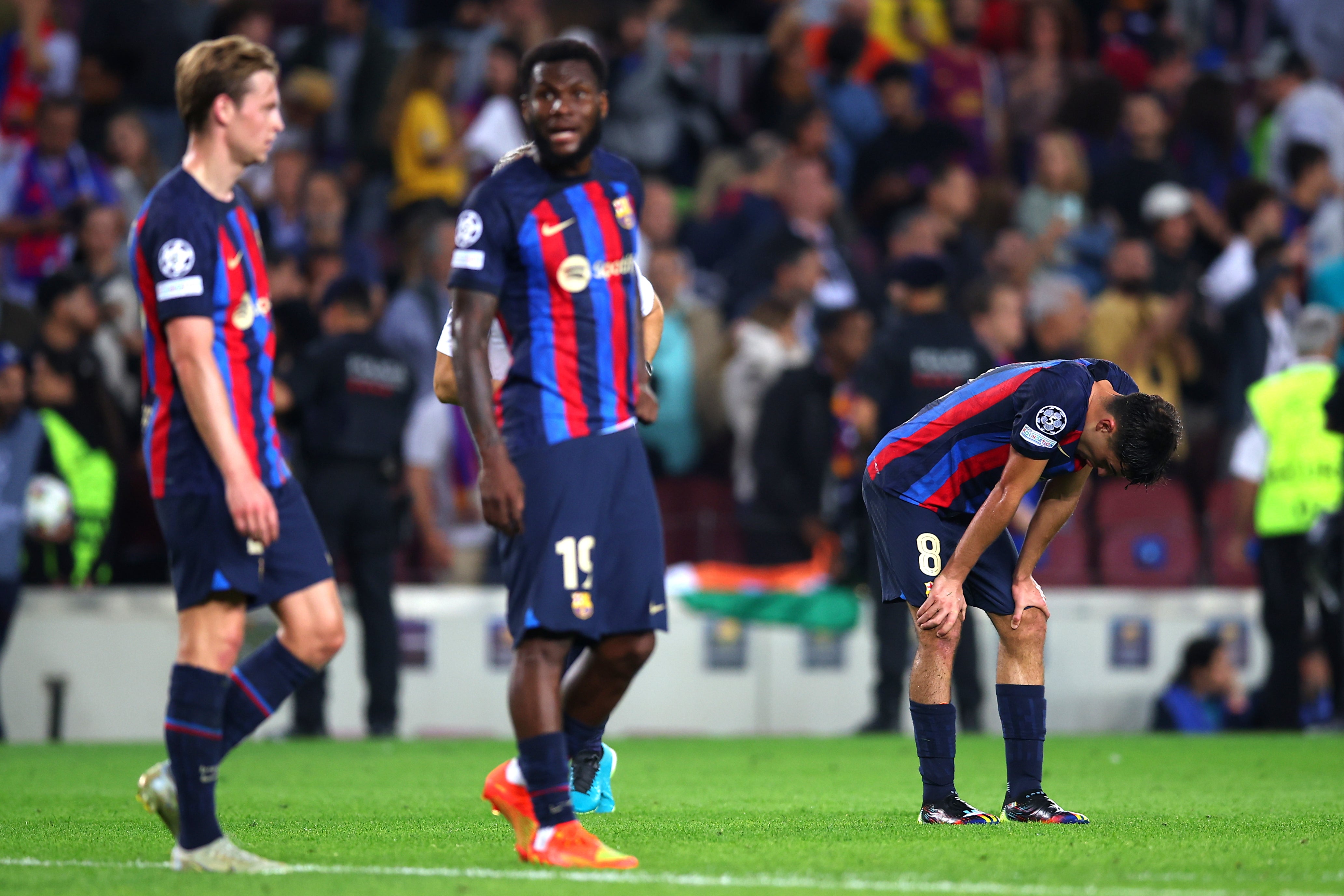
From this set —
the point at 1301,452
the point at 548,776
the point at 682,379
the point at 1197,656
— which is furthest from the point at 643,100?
the point at 548,776

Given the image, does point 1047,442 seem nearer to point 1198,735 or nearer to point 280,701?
point 280,701

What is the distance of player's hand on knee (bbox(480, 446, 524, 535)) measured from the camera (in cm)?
497

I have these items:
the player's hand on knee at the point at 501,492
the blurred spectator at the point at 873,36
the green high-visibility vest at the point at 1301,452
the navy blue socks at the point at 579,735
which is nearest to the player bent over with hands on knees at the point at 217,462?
the player's hand on knee at the point at 501,492

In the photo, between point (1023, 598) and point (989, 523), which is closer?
point (989, 523)

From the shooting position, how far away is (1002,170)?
56.2 feet

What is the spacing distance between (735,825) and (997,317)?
7172mm

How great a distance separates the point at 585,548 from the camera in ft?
16.6

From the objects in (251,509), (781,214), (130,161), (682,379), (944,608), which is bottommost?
(944,608)

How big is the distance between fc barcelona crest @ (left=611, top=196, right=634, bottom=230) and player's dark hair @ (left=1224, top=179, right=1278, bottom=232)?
10.5 meters

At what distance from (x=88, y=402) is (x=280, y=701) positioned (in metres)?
7.62

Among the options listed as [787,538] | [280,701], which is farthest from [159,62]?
[280,701]

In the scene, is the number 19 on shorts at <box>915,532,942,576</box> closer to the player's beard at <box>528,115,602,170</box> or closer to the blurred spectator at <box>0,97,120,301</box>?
the player's beard at <box>528,115,602,170</box>

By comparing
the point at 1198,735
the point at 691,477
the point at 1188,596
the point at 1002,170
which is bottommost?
the point at 1198,735

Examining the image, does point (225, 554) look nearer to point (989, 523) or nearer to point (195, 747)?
point (195, 747)
